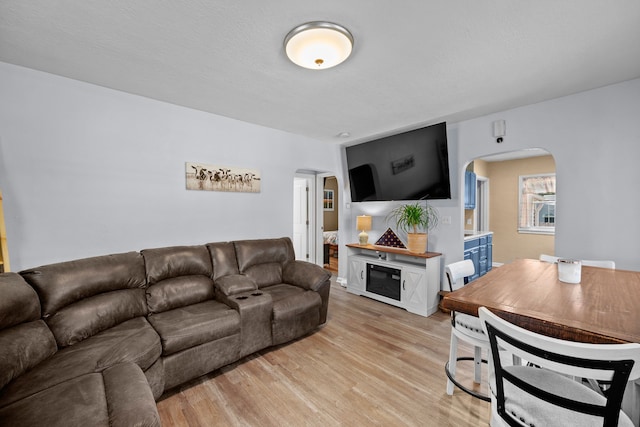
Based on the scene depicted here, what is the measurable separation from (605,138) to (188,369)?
4331 millimetres

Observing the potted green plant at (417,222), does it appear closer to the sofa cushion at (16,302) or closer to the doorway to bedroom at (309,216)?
the doorway to bedroom at (309,216)

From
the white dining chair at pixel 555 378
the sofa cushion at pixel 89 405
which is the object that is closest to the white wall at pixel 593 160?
the white dining chair at pixel 555 378

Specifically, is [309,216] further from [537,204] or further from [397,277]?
[537,204]

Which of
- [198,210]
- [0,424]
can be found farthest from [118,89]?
[0,424]

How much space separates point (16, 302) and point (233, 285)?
1.46 metres

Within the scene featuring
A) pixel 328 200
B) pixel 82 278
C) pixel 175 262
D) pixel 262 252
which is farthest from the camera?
pixel 328 200

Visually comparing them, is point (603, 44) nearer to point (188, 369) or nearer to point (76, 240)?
Answer: point (188, 369)

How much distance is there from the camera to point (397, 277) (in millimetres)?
3744

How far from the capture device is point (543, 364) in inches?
38.7

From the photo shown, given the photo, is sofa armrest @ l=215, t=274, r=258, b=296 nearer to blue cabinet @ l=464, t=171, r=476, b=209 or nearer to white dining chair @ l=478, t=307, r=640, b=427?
white dining chair @ l=478, t=307, r=640, b=427

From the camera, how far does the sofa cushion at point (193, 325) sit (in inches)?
79.0

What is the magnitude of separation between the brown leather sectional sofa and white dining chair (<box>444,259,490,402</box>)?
1.39 m

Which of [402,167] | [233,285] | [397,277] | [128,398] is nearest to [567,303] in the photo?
[128,398]

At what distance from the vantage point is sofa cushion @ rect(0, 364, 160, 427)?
118 cm
